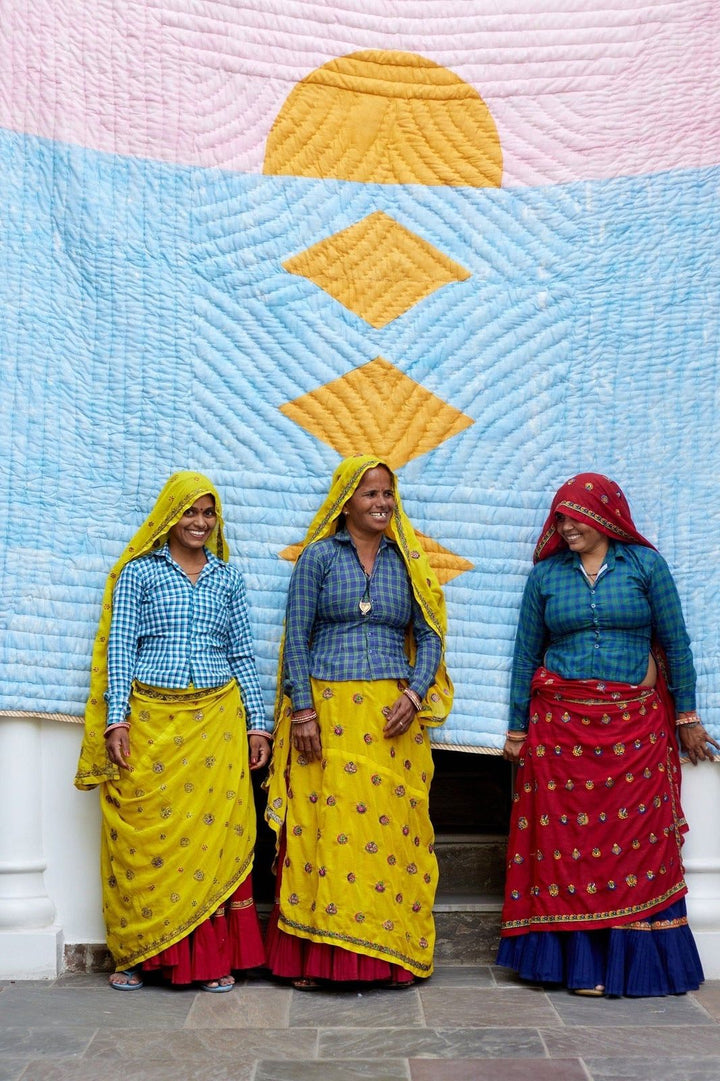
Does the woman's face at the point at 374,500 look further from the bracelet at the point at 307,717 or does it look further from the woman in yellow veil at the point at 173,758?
the bracelet at the point at 307,717

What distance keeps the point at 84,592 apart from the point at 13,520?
281 mm

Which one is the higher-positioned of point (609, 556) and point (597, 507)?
point (597, 507)

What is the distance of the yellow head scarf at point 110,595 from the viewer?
10.4 ft

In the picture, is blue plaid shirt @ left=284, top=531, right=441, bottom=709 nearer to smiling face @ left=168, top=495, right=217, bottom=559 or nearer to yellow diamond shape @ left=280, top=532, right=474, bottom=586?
yellow diamond shape @ left=280, top=532, right=474, bottom=586

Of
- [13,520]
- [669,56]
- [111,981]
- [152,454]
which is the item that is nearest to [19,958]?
[111,981]

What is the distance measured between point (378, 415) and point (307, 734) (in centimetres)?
93

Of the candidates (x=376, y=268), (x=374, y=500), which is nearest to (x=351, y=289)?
(x=376, y=268)

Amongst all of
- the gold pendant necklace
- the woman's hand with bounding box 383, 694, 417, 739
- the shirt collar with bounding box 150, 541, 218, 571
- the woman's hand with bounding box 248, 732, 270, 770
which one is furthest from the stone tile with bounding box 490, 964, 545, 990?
the shirt collar with bounding box 150, 541, 218, 571

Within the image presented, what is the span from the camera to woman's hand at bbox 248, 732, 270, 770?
3.33 meters

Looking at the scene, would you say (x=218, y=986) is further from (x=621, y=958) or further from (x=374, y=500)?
(x=374, y=500)

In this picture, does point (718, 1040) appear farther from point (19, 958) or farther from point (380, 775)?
point (19, 958)

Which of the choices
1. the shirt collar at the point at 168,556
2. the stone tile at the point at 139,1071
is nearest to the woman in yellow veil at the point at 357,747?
the shirt collar at the point at 168,556

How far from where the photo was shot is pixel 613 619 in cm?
324

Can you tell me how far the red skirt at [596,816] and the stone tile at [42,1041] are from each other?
117cm
